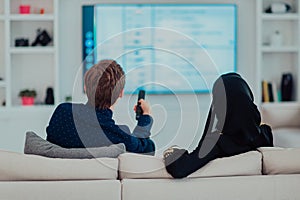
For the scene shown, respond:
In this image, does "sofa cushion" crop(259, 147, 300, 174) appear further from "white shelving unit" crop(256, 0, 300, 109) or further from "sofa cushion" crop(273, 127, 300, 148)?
"white shelving unit" crop(256, 0, 300, 109)

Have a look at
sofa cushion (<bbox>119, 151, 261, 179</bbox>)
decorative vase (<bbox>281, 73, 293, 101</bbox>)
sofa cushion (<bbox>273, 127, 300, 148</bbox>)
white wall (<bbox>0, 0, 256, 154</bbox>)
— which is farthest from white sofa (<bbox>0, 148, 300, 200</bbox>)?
decorative vase (<bbox>281, 73, 293, 101</bbox>)

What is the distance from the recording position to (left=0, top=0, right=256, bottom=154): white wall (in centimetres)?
570

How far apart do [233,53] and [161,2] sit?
0.91m

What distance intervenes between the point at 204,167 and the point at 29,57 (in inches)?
149

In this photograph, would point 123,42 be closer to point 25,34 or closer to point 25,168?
point 25,34

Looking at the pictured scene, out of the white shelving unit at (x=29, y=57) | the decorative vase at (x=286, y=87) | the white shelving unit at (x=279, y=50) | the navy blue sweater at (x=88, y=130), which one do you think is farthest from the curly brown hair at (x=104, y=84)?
the decorative vase at (x=286, y=87)

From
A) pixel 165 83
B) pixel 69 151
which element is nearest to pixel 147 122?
pixel 69 151

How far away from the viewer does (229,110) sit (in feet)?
8.32

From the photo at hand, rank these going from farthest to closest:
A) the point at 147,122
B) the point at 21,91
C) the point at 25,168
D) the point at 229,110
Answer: the point at 21,91 < the point at 147,122 < the point at 229,110 < the point at 25,168

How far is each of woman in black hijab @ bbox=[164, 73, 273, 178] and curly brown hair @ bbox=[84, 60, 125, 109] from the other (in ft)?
2.04

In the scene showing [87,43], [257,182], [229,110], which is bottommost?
[257,182]

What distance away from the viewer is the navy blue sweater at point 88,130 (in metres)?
2.88

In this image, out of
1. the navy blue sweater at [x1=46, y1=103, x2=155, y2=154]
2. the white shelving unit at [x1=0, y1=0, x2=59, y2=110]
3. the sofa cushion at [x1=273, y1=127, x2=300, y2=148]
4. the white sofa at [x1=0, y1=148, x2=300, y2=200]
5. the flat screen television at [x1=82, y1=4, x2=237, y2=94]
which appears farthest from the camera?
the flat screen television at [x1=82, y1=4, x2=237, y2=94]

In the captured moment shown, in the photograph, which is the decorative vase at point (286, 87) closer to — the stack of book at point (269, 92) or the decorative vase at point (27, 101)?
the stack of book at point (269, 92)
